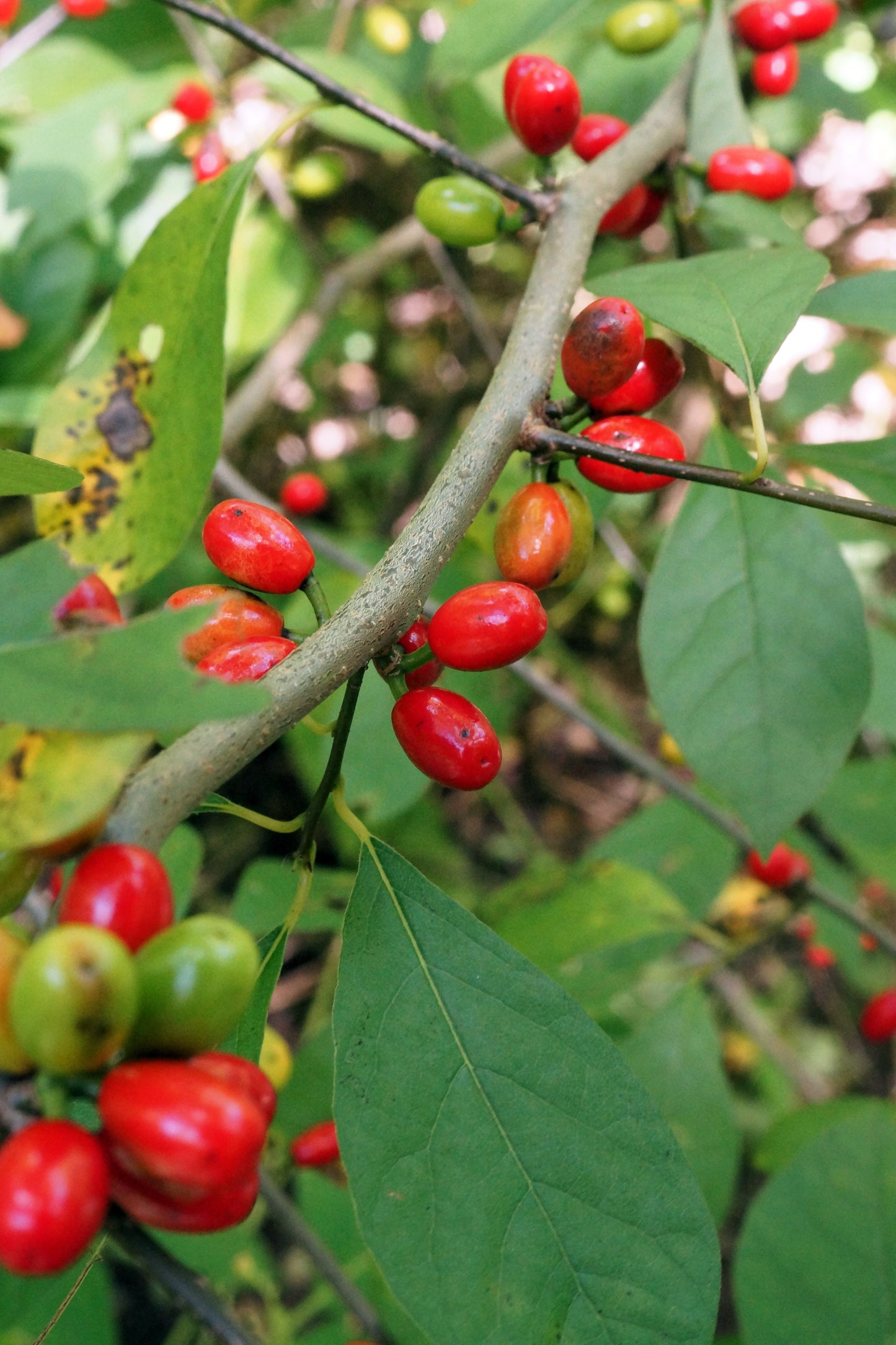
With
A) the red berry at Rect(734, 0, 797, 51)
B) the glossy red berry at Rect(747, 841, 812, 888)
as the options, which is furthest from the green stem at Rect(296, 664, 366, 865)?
the red berry at Rect(734, 0, 797, 51)

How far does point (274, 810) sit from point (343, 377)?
1927mm

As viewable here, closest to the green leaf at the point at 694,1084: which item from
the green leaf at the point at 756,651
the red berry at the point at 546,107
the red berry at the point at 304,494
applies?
the green leaf at the point at 756,651

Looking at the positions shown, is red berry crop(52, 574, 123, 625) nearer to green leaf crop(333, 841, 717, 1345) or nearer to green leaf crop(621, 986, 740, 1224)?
green leaf crop(333, 841, 717, 1345)

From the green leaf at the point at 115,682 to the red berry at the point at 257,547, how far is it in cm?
34

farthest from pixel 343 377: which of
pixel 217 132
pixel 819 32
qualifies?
pixel 819 32

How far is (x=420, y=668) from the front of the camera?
101cm

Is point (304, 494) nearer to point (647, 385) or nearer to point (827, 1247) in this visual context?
point (647, 385)

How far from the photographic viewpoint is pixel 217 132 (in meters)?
2.81

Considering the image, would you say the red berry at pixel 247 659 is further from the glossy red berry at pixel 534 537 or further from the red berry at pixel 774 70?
the red berry at pixel 774 70

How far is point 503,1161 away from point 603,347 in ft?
2.80

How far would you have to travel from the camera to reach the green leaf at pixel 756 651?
4.87 feet

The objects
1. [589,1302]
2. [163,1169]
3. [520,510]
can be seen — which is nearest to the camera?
[163,1169]

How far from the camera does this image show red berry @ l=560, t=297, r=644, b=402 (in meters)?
1.01

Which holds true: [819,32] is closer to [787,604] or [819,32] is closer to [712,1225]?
[787,604]
